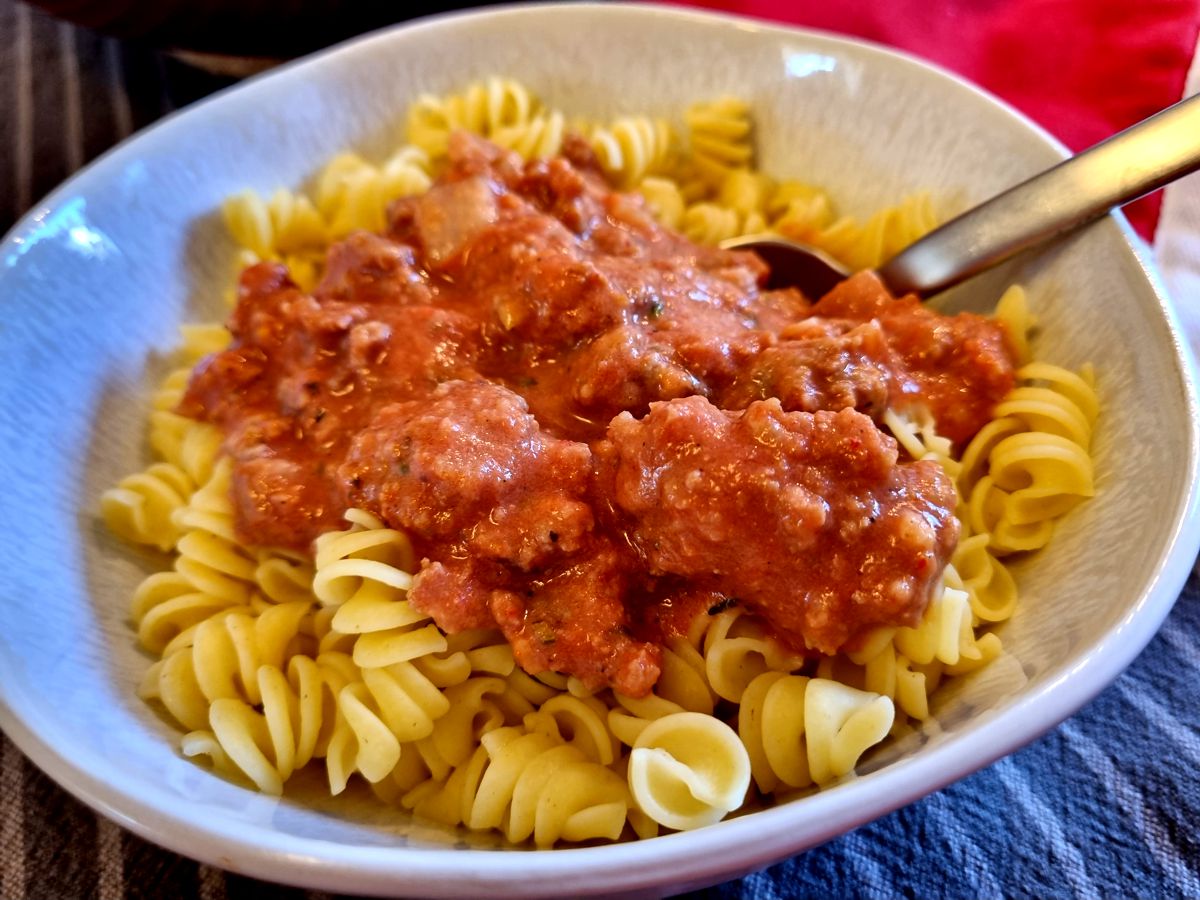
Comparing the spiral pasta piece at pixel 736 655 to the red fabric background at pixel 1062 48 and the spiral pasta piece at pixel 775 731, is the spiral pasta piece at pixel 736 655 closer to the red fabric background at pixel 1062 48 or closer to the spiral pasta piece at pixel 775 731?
the spiral pasta piece at pixel 775 731

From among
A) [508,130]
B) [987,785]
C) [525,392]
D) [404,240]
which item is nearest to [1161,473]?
[987,785]

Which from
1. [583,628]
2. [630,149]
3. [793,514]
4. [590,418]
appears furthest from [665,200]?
[583,628]

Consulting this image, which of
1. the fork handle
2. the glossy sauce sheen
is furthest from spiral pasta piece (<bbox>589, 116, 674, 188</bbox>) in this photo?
the fork handle

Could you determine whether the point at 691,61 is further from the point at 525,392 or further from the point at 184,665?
the point at 184,665

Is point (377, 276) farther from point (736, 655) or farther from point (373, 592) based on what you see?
point (736, 655)

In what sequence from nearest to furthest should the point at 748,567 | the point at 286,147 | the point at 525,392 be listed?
the point at 748,567, the point at 525,392, the point at 286,147

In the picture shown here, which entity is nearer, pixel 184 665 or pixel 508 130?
pixel 184 665

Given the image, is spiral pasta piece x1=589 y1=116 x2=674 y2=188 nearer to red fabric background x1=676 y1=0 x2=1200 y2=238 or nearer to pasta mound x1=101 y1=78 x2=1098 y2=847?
red fabric background x1=676 y1=0 x2=1200 y2=238
